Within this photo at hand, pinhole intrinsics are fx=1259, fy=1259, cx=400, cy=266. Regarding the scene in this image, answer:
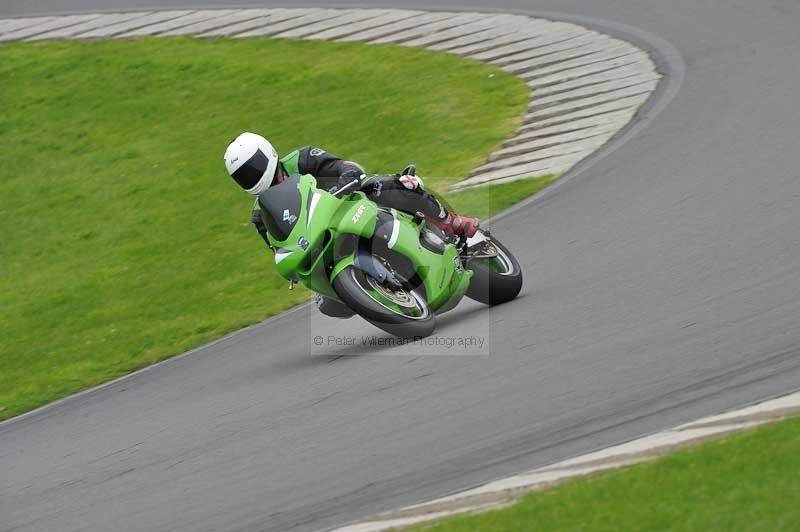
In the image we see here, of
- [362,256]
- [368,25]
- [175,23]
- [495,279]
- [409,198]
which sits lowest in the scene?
[175,23]

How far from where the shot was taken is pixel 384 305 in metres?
8.44

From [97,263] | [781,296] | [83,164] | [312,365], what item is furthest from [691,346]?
[83,164]

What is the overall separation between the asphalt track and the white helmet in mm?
1381

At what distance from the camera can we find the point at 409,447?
22.8ft

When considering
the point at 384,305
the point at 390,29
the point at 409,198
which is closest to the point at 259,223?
the point at 409,198

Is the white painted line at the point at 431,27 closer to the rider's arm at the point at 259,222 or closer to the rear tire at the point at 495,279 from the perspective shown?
the rear tire at the point at 495,279

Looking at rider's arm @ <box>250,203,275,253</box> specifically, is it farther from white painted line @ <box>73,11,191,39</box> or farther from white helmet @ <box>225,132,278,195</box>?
white painted line @ <box>73,11,191,39</box>

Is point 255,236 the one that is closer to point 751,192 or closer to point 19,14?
point 751,192

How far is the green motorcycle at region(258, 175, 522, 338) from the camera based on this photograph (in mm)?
8492

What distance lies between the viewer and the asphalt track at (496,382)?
263 inches

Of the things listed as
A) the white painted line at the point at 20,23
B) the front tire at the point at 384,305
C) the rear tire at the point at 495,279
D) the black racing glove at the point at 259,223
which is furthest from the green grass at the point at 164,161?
the front tire at the point at 384,305

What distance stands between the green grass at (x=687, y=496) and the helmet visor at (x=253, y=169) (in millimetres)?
3562

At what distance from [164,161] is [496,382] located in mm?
10427

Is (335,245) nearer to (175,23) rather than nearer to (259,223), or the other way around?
(259,223)
